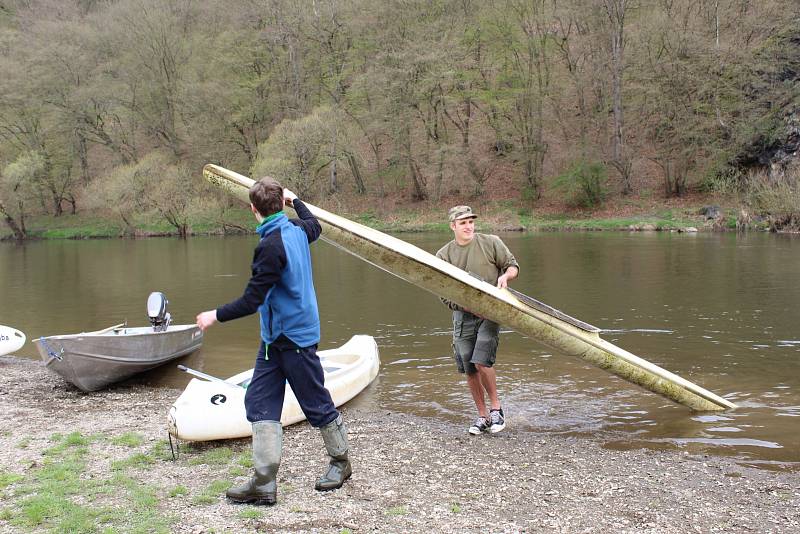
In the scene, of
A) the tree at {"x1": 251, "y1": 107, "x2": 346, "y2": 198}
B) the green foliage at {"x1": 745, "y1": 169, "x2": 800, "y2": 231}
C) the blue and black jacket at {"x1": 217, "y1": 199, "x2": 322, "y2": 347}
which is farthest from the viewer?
the tree at {"x1": 251, "y1": 107, "x2": 346, "y2": 198}

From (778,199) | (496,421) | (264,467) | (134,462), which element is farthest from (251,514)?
(778,199)

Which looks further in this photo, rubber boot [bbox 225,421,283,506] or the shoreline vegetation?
the shoreline vegetation

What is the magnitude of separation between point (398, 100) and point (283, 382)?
149ft

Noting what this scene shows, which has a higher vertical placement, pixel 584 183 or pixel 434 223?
pixel 584 183

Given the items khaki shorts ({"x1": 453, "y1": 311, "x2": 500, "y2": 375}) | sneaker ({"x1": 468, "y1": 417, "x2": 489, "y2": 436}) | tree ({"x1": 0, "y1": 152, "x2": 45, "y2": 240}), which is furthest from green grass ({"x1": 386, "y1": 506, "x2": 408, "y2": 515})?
tree ({"x1": 0, "y1": 152, "x2": 45, "y2": 240})

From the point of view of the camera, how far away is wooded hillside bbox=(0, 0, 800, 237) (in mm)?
42812

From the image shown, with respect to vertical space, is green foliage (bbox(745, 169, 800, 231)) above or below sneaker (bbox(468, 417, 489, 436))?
above

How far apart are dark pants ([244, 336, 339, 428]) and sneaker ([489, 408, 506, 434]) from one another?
2.58 m

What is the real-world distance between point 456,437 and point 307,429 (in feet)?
5.53

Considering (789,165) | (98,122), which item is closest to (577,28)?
(789,165)

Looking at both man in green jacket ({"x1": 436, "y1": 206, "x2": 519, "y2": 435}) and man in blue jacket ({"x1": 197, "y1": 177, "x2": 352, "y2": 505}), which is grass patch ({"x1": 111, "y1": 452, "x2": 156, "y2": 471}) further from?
man in green jacket ({"x1": 436, "y1": 206, "x2": 519, "y2": 435})

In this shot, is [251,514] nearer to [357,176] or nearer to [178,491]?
[178,491]

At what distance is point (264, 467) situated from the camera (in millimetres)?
5016

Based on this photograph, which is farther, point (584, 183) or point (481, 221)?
point (481, 221)
